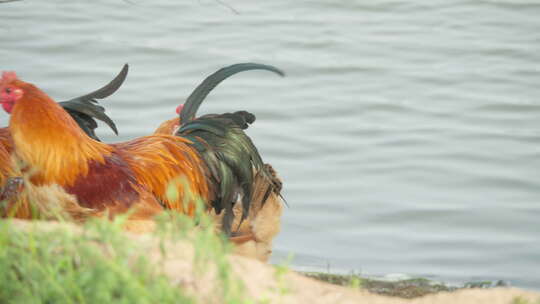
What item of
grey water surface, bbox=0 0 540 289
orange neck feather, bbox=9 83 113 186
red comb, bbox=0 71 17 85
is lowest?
grey water surface, bbox=0 0 540 289

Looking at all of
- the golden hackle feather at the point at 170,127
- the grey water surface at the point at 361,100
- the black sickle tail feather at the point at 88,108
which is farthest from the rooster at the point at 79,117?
the grey water surface at the point at 361,100

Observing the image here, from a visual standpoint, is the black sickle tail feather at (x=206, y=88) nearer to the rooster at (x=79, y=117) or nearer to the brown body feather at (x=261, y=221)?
the rooster at (x=79, y=117)

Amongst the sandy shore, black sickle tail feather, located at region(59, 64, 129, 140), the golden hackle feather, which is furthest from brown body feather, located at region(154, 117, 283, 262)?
the sandy shore

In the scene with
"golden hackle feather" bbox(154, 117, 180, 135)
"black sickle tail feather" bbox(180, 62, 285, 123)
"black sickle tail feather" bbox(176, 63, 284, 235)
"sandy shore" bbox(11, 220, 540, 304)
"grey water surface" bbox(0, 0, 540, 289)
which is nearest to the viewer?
"sandy shore" bbox(11, 220, 540, 304)

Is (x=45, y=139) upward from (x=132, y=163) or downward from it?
upward

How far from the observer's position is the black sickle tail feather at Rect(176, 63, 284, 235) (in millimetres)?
5883

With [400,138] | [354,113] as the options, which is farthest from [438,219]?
[354,113]

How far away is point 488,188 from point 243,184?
13.8 feet

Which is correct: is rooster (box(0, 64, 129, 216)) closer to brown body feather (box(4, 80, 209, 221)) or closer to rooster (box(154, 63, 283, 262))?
brown body feather (box(4, 80, 209, 221))

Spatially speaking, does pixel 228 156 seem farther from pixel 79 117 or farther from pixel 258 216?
pixel 79 117

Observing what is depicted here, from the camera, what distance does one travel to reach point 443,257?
25.7 feet

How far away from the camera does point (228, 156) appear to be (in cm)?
588

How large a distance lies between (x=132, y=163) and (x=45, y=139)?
2.03 feet

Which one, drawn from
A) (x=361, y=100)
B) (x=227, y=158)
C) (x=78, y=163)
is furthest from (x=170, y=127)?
(x=361, y=100)
